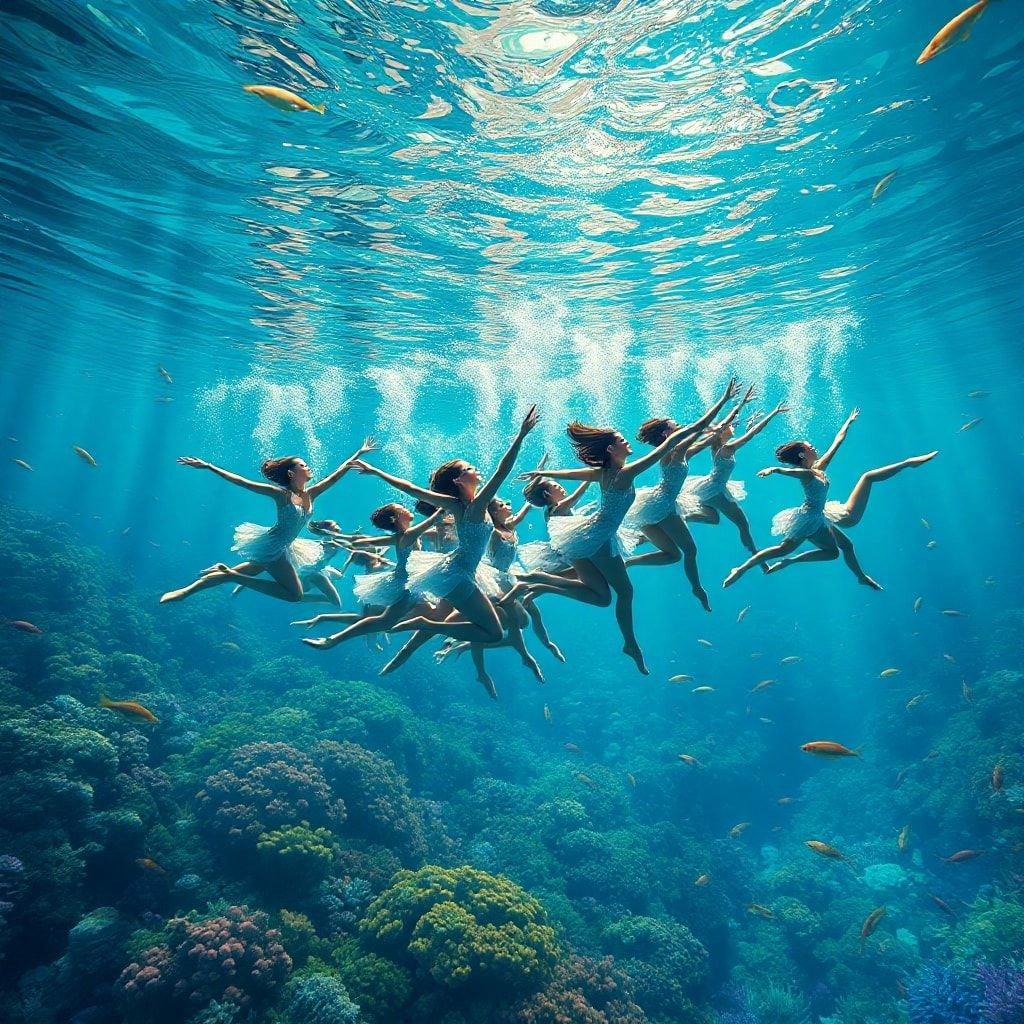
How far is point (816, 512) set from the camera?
6328mm

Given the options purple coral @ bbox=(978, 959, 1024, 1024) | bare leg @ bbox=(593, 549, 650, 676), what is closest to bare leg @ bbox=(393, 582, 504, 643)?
bare leg @ bbox=(593, 549, 650, 676)

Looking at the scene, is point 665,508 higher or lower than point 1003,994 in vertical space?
higher

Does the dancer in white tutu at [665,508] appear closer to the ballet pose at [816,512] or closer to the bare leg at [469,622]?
the ballet pose at [816,512]

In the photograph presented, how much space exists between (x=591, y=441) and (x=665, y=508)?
158 cm

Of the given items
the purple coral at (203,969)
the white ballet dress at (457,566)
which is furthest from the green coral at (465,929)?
the white ballet dress at (457,566)

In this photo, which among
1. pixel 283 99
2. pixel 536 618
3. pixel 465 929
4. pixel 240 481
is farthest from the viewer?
pixel 465 929

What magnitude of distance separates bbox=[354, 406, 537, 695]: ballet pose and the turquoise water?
5476mm

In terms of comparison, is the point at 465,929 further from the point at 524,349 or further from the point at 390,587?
the point at 524,349

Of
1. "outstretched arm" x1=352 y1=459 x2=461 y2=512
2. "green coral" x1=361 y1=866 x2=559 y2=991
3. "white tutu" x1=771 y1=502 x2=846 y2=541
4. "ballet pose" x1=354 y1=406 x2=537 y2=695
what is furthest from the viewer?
"green coral" x1=361 y1=866 x2=559 y2=991

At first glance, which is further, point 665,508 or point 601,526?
point 665,508

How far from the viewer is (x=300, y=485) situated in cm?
632

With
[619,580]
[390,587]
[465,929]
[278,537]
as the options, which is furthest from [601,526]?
[465,929]

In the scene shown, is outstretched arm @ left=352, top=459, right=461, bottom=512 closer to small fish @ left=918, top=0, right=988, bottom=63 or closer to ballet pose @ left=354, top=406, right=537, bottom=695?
ballet pose @ left=354, top=406, right=537, bottom=695

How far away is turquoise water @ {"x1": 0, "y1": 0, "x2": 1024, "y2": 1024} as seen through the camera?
27.2 feet
